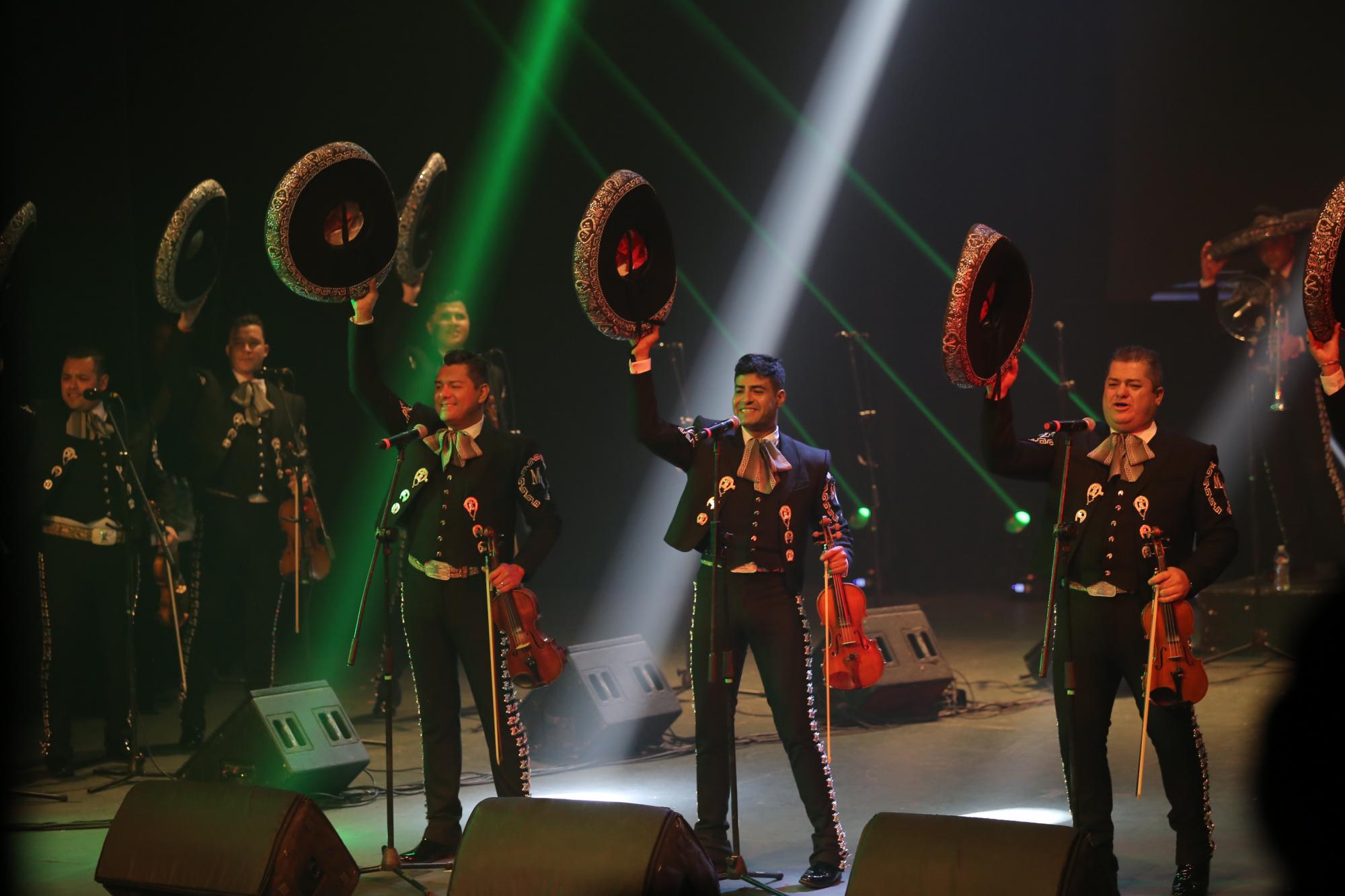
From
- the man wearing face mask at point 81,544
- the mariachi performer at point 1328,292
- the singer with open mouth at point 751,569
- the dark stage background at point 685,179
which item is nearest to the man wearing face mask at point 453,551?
the singer with open mouth at point 751,569

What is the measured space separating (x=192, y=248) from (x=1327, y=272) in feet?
16.8

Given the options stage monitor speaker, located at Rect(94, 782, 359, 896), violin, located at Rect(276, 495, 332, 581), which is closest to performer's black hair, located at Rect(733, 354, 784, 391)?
stage monitor speaker, located at Rect(94, 782, 359, 896)

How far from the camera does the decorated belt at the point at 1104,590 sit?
4859 millimetres

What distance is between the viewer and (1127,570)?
191 inches

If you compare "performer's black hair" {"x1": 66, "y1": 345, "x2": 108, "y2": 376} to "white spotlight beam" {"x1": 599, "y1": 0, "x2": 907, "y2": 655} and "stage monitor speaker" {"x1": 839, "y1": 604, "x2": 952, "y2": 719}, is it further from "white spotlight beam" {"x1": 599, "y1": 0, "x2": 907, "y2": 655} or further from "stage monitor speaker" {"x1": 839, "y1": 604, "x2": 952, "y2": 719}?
"white spotlight beam" {"x1": 599, "y1": 0, "x2": 907, "y2": 655}

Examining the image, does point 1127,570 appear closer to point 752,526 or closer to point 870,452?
point 752,526

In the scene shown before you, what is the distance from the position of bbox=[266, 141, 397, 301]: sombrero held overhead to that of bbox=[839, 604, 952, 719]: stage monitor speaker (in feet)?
12.3

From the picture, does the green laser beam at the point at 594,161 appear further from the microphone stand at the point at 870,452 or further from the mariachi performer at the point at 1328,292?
the mariachi performer at the point at 1328,292

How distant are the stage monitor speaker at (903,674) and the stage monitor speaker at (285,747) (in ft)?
9.06

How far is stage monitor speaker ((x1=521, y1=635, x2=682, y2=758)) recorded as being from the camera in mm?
7520

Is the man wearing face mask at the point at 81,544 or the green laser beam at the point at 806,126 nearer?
the man wearing face mask at the point at 81,544

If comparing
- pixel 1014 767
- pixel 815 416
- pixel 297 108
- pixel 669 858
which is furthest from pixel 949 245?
pixel 669 858

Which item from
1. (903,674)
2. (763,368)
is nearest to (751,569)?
(763,368)

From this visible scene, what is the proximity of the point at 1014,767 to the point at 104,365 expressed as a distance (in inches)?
191
